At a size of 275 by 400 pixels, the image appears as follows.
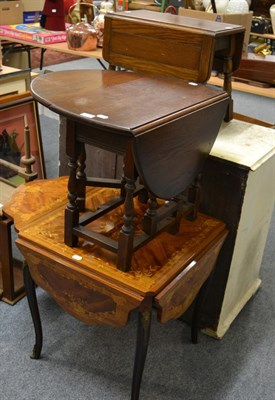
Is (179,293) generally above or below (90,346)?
above

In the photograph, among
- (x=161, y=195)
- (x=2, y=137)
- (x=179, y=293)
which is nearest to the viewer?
(x=161, y=195)

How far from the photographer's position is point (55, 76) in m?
1.35

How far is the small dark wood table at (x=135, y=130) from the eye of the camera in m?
1.09

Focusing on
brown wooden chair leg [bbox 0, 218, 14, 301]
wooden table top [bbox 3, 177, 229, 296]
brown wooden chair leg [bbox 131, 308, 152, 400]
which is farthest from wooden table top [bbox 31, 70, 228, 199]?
brown wooden chair leg [bbox 0, 218, 14, 301]

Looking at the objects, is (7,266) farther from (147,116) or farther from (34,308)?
(147,116)

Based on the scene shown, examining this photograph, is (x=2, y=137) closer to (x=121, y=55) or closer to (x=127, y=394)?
(x=121, y=55)

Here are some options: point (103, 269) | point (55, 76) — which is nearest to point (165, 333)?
point (103, 269)

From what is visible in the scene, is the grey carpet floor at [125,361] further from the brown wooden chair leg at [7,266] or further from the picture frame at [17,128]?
the picture frame at [17,128]

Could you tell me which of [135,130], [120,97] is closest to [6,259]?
[120,97]

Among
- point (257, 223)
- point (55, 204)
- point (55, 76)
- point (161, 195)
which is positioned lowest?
point (257, 223)

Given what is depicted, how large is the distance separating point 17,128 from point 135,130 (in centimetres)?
172

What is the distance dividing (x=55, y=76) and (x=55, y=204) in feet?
1.39

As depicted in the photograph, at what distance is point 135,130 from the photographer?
3.36 feet

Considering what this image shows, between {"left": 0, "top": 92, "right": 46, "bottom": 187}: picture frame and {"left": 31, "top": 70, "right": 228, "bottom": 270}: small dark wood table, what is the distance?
1112mm
